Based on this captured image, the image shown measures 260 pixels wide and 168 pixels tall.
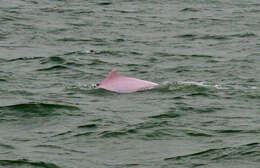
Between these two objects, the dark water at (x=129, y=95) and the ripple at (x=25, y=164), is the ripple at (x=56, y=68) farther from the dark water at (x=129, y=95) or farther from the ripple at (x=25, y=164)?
the ripple at (x=25, y=164)

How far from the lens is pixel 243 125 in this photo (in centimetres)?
1341

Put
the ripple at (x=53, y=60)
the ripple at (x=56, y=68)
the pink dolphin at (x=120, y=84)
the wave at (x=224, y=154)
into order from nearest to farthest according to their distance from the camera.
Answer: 1. the wave at (x=224, y=154)
2. the pink dolphin at (x=120, y=84)
3. the ripple at (x=56, y=68)
4. the ripple at (x=53, y=60)

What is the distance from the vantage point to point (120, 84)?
53.0 feet

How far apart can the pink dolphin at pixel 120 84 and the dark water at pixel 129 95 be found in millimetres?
264

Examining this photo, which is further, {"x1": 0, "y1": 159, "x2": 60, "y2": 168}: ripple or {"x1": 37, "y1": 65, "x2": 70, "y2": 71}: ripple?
{"x1": 37, "y1": 65, "x2": 70, "y2": 71}: ripple

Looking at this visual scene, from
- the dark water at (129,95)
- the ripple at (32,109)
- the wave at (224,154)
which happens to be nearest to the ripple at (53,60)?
the dark water at (129,95)

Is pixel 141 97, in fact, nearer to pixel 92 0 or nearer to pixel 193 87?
pixel 193 87

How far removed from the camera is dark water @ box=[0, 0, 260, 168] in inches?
460

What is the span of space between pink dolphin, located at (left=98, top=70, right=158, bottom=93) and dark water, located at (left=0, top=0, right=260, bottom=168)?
0.26 metres

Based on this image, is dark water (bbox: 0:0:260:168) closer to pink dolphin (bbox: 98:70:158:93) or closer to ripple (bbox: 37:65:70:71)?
ripple (bbox: 37:65:70:71)

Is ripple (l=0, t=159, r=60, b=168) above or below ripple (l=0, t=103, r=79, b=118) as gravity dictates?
above

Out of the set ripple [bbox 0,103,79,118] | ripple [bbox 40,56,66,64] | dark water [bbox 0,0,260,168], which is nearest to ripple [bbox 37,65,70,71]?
dark water [bbox 0,0,260,168]

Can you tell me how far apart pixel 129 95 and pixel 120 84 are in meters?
0.46

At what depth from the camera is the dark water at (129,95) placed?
11.7m
